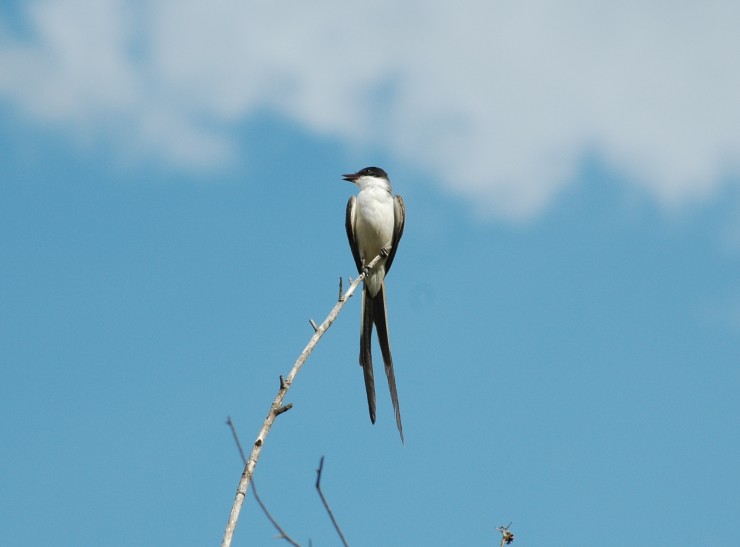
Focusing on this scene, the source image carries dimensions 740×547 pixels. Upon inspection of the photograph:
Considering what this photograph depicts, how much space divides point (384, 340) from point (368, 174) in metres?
2.14

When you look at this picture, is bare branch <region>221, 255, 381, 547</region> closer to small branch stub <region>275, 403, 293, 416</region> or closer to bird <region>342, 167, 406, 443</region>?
small branch stub <region>275, 403, 293, 416</region>

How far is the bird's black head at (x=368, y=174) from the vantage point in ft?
27.7

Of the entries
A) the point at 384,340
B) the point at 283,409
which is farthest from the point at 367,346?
the point at 283,409

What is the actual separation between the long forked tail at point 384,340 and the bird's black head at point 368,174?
1.31 meters

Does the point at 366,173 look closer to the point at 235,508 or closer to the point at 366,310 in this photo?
the point at 366,310

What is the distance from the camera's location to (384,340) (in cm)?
687

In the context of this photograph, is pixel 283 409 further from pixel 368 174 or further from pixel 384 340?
pixel 368 174

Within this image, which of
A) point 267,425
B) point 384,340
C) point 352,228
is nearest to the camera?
point 267,425

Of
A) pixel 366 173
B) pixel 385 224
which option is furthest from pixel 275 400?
pixel 366 173

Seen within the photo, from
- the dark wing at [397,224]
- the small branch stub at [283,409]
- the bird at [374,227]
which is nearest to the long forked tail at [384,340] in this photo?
the bird at [374,227]

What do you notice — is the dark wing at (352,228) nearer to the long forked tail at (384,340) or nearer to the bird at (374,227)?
the bird at (374,227)

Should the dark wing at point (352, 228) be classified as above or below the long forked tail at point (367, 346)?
above

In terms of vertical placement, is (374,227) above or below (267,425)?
above

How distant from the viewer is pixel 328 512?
6.90ft
